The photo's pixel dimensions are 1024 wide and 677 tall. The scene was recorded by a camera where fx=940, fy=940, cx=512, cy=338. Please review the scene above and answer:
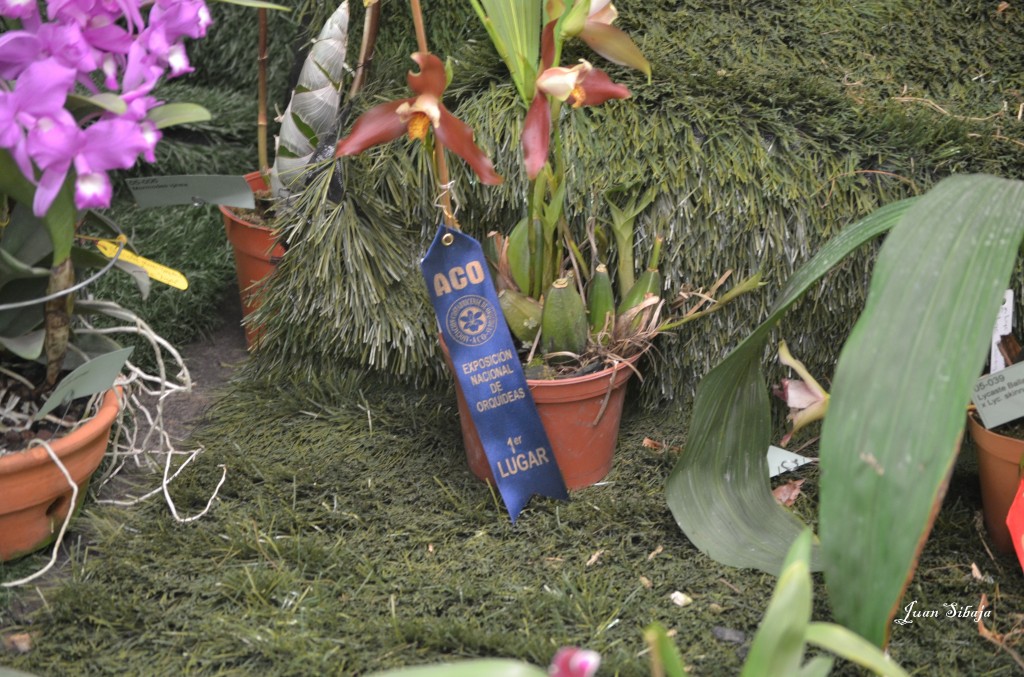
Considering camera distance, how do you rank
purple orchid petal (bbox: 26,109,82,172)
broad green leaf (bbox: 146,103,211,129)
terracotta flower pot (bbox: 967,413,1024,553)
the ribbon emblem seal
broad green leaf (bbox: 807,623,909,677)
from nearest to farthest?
broad green leaf (bbox: 807,623,909,677), purple orchid petal (bbox: 26,109,82,172), broad green leaf (bbox: 146,103,211,129), terracotta flower pot (bbox: 967,413,1024,553), the ribbon emblem seal

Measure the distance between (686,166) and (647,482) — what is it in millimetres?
552

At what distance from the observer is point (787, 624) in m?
0.81

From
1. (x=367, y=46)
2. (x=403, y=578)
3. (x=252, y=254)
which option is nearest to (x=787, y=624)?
(x=403, y=578)

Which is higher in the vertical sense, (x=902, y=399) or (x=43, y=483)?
(x=902, y=399)

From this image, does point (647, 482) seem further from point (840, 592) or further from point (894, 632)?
point (840, 592)

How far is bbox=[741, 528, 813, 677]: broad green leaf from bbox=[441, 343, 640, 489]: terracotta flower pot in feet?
2.22

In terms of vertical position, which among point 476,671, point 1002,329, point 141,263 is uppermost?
point 141,263

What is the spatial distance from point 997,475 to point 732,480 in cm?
38

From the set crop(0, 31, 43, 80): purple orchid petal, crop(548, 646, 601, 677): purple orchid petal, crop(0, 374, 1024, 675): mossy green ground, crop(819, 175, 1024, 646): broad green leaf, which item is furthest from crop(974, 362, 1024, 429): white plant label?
crop(0, 31, 43, 80): purple orchid petal

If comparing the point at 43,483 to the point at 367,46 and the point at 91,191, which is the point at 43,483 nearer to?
the point at 91,191

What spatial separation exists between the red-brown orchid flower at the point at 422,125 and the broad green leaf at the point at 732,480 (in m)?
0.46

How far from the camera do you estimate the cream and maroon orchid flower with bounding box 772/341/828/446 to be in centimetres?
148

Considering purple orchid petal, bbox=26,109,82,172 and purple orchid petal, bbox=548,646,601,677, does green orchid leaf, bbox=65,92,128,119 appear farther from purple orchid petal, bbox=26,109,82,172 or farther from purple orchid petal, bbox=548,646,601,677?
purple orchid petal, bbox=548,646,601,677

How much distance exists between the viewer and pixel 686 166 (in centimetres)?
164
